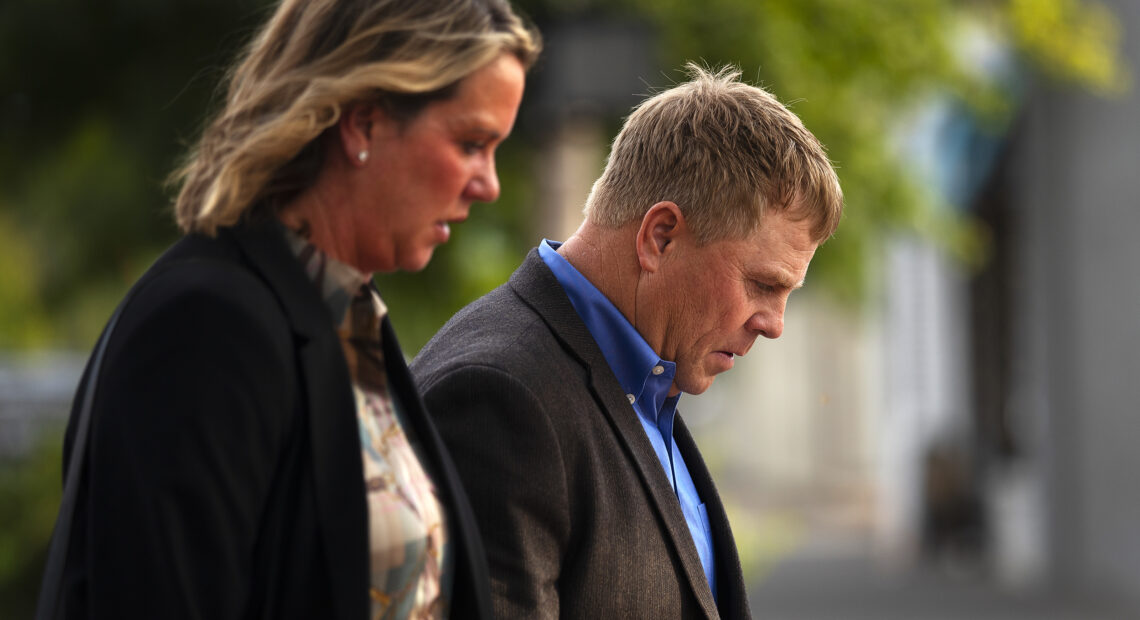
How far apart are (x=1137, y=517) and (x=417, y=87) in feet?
37.8

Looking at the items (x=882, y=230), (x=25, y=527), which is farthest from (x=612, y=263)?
(x=882, y=230)

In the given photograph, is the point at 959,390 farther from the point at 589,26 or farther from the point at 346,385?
the point at 346,385

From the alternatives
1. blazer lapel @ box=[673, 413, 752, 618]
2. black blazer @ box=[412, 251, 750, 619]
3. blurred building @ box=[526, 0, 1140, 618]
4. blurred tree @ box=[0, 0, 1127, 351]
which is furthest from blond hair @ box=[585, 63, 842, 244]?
blurred building @ box=[526, 0, 1140, 618]

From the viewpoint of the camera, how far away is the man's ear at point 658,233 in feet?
7.78

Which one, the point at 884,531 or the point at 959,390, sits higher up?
the point at 959,390

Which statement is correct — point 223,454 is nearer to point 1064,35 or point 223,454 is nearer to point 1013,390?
point 1064,35

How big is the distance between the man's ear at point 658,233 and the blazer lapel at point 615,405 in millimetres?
144

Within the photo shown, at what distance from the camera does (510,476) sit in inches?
81.7

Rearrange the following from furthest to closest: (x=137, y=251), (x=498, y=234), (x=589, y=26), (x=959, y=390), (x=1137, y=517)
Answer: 1. (x=959, y=390)
2. (x=1137, y=517)
3. (x=498, y=234)
4. (x=137, y=251)
5. (x=589, y=26)

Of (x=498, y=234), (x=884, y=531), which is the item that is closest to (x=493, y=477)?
(x=498, y=234)

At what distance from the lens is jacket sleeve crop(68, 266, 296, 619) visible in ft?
4.98

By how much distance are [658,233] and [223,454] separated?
101 centimetres

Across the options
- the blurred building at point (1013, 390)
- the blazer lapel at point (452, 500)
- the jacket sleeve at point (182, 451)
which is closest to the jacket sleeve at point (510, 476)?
the blazer lapel at point (452, 500)

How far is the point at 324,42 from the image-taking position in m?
1.74
